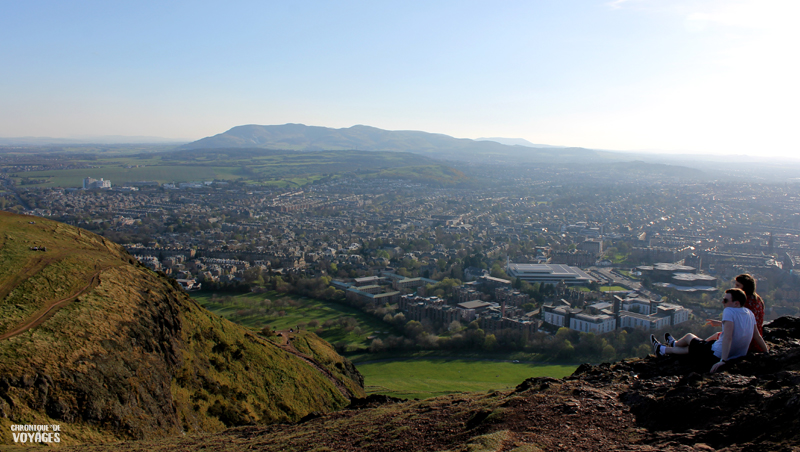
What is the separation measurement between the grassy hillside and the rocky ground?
1835mm

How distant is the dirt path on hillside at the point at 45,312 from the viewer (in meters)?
12.4

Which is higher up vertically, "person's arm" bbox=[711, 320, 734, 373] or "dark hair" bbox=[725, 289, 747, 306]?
"dark hair" bbox=[725, 289, 747, 306]

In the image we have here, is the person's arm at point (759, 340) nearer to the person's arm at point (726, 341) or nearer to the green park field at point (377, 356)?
the person's arm at point (726, 341)

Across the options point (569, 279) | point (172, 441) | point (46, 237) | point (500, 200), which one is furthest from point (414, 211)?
point (172, 441)

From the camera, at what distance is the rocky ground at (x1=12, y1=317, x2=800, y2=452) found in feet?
19.8

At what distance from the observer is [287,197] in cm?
12194

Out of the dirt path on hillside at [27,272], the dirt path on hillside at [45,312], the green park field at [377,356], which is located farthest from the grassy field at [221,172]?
the dirt path on hillside at [45,312]

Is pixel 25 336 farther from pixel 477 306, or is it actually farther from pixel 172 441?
pixel 477 306

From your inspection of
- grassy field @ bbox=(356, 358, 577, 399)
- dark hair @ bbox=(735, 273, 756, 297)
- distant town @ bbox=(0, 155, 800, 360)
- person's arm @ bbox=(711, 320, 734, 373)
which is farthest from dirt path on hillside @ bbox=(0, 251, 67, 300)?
distant town @ bbox=(0, 155, 800, 360)

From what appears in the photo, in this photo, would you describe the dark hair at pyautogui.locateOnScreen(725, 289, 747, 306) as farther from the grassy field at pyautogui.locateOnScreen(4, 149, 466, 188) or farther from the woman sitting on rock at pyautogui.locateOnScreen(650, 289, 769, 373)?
the grassy field at pyautogui.locateOnScreen(4, 149, 466, 188)

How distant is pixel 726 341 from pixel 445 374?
23.3m

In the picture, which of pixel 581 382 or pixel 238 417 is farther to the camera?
pixel 238 417

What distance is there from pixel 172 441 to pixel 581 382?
9.10 m

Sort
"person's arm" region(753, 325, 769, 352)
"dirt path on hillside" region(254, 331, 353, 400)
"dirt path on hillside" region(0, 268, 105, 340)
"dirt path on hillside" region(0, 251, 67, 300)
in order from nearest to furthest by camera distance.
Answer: "person's arm" region(753, 325, 769, 352)
"dirt path on hillside" region(0, 268, 105, 340)
"dirt path on hillside" region(0, 251, 67, 300)
"dirt path on hillside" region(254, 331, 353, 400)
